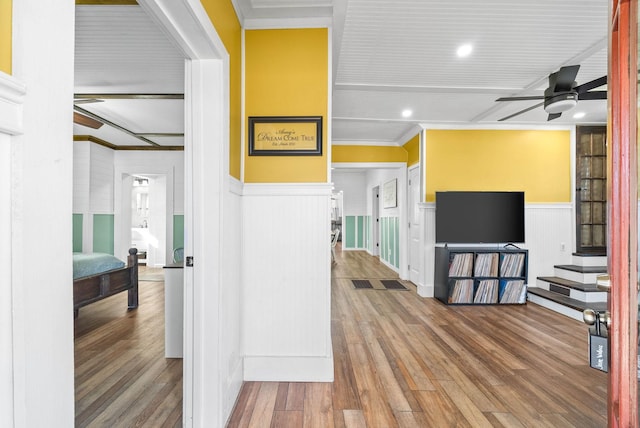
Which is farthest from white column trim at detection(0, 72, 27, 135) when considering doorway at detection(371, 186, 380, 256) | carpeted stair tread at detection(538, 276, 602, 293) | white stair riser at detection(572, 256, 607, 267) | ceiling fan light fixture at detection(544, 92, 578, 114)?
doorway at detection(371, 186, 380, 256)

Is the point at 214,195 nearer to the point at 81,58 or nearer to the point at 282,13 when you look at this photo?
the point at 282,13

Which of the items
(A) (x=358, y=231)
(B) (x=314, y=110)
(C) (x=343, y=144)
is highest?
(C) (x=343, y=144)

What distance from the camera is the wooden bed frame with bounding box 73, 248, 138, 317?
319 centimetres

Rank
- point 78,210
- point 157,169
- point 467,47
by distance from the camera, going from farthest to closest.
Result: 1. point 157,169
2. point 78,210
3. point 467,47

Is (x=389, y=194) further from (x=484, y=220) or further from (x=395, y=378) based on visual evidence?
(x=395, y=378)

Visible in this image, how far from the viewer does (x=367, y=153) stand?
5.81 m

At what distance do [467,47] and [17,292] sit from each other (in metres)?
3.05

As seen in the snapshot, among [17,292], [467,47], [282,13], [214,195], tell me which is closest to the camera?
[17,292]

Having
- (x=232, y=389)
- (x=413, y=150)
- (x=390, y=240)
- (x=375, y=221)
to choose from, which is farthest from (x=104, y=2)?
(x=375, y=221)

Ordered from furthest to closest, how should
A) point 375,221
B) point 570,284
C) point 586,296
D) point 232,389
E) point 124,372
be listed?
point 375,221, point 570,284, point 586,296, point 124,372, point 232,389

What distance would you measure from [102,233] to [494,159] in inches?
263

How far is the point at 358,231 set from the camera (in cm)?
1030

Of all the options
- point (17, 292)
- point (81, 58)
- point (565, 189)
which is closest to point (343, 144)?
point (565, 189)

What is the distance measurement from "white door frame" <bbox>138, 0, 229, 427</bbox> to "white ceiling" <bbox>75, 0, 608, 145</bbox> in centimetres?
78
